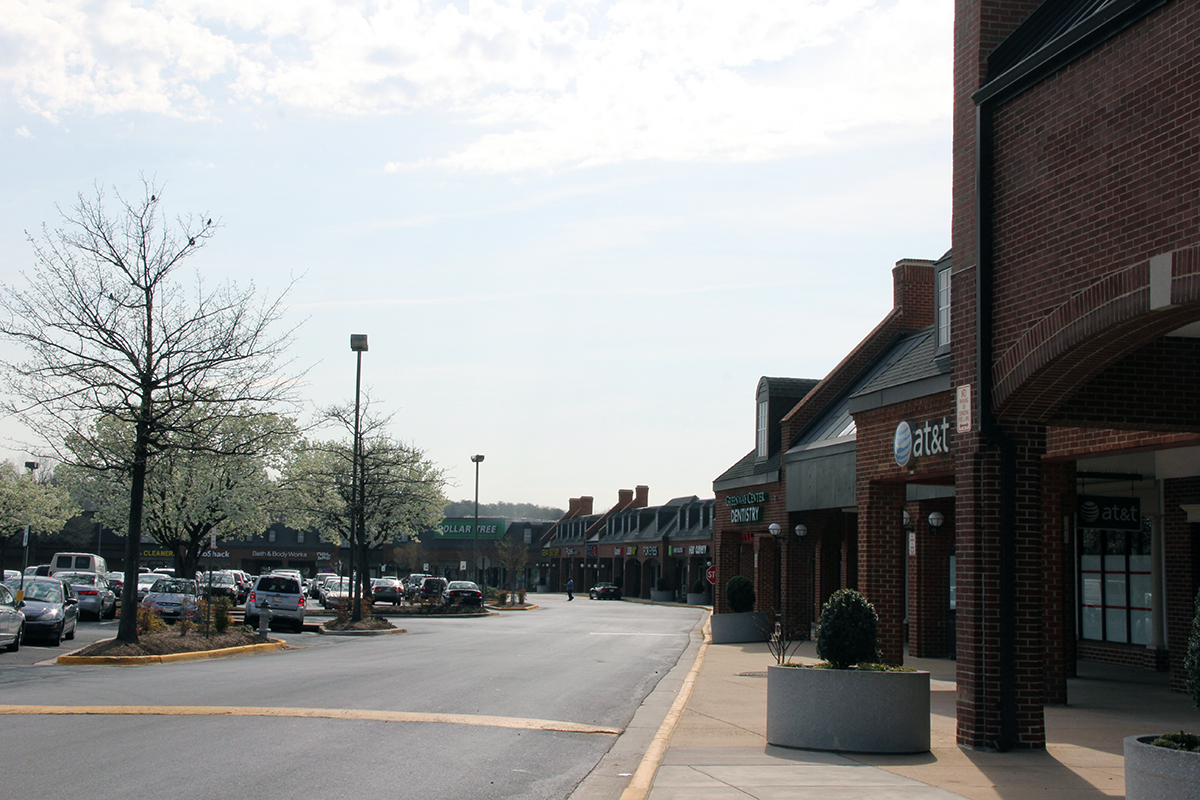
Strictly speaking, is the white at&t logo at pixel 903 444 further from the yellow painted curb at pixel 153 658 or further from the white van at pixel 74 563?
the white van at pixel 74 563

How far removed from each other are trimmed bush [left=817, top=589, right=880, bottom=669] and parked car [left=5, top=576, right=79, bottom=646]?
18.4 m

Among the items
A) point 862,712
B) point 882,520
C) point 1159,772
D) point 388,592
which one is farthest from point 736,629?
point 388,592

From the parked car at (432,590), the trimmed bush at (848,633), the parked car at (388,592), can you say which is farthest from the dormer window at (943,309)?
the parked car at (388,592)

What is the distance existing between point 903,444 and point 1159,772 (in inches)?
421

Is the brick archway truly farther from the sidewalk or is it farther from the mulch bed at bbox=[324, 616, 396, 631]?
the mulch bed at bbox=[324, 616, 396, 631]

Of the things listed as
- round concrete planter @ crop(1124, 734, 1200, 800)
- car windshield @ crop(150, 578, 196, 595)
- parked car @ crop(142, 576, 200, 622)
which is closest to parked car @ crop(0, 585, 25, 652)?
parked car @ crop(142, 576, 200, 622)

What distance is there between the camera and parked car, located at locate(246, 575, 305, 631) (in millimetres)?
30734

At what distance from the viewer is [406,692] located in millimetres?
15406

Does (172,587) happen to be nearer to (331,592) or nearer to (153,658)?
(153,658)

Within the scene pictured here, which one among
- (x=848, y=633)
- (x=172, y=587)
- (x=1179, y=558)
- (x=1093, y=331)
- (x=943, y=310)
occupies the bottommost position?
(x=172, y=587)

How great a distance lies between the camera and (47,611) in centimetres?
2327

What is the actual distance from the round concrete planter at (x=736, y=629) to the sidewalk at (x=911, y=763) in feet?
40.5

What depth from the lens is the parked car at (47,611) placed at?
23.1 meters

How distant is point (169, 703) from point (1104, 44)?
12345 millimetres
